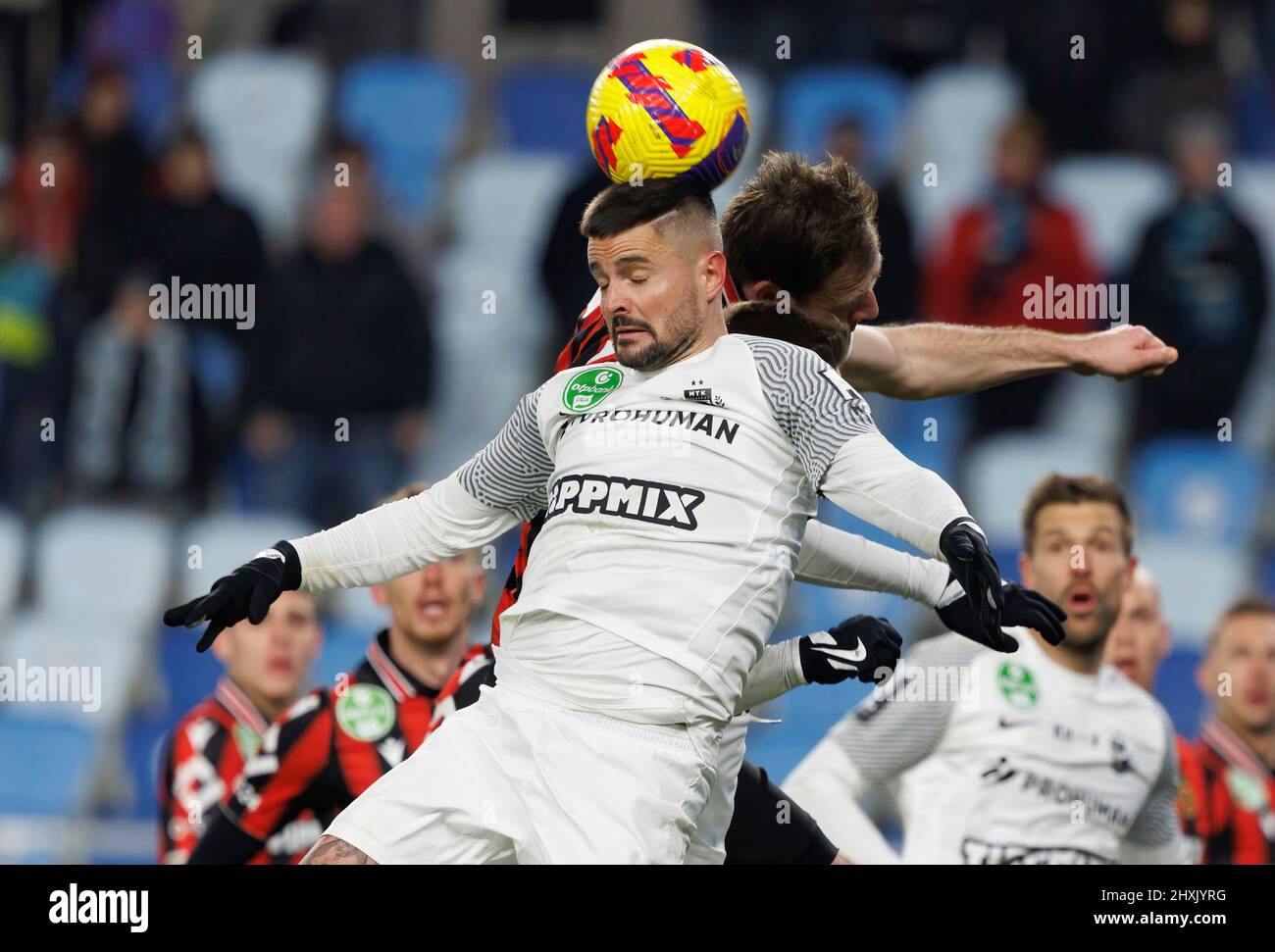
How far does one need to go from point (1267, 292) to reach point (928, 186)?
64.8 inches

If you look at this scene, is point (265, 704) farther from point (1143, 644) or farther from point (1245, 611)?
A: point (1245, 611)

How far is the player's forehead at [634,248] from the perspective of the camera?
3.92 meters

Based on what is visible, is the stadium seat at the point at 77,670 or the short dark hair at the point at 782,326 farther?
the stadium seat at the point at 77,670

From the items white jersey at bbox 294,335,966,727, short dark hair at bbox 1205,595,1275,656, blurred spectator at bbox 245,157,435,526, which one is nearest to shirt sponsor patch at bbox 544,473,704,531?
white jersey at bbox 294,335,966,727

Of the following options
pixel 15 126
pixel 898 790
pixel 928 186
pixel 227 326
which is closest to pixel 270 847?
pixel 898 790

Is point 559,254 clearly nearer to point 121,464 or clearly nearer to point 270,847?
point 121,464

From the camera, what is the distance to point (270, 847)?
5.63m

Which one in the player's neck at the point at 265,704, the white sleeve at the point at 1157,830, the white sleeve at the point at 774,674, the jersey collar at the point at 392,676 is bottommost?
the white sleeve at the point at 1157,830

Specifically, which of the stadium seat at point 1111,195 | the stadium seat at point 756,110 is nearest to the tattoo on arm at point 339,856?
the stadium seat at point 756,110

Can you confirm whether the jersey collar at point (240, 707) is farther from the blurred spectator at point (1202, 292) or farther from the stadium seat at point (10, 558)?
the blurred spectator at point (1202, 292)

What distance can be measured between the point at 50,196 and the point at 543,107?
8.31 ft

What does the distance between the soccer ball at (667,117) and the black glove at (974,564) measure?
1.12 metres

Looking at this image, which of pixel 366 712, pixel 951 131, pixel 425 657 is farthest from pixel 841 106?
pixel 366 712

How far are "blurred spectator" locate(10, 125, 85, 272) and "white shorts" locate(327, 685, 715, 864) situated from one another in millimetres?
6768
